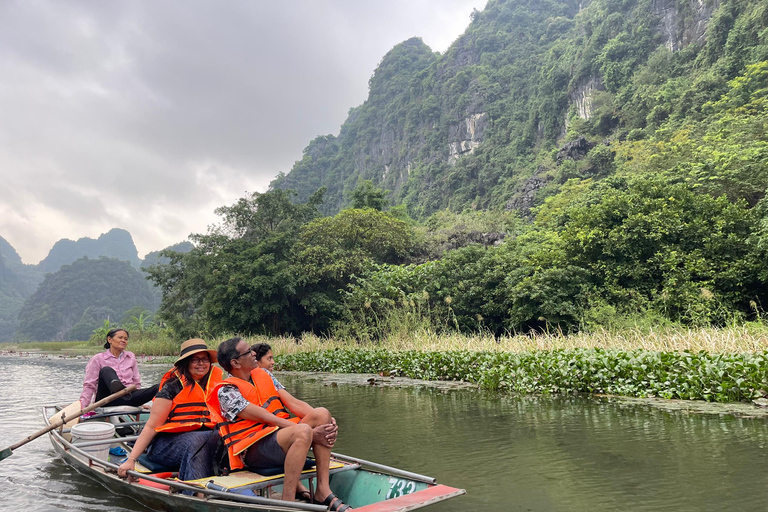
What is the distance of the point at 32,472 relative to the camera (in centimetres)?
558

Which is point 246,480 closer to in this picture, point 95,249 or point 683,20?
point 683,20

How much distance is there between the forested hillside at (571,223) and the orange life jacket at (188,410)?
9.15m

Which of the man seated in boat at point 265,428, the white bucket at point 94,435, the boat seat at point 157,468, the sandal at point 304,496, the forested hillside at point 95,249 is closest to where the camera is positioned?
the man seated in boat at point 265,428

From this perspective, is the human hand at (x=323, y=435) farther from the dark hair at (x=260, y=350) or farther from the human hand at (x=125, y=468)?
the human hand at (x=125, y=468)

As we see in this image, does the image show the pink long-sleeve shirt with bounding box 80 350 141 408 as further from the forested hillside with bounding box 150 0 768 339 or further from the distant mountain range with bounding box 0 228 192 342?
the distant mountain range with bounding box 0 228 192 342

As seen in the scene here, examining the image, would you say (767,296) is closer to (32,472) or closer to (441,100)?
(32,472)

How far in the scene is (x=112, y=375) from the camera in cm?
590

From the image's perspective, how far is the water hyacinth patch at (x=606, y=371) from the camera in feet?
23.1

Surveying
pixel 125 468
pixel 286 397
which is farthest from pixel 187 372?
pixel 286 397

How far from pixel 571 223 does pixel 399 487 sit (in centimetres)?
1489

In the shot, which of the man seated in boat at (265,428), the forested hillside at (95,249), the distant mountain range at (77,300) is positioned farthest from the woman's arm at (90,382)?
the forested hillside at (95,249)

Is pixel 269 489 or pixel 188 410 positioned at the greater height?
pixel 188 410

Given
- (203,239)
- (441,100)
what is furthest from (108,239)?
(203,239)

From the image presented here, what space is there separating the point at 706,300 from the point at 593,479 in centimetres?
1112
